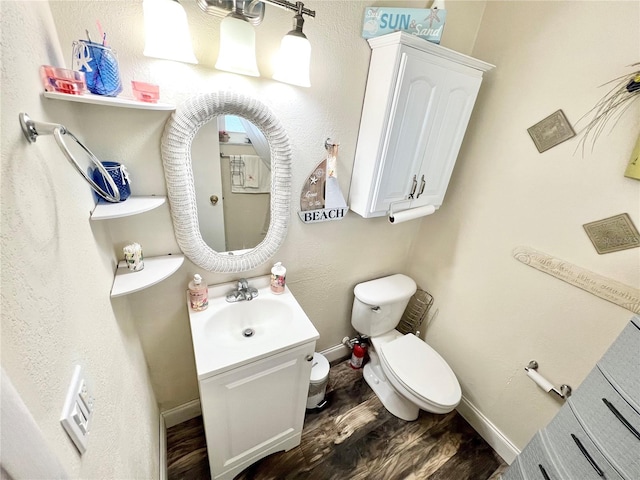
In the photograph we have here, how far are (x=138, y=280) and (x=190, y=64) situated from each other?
74 centimetres

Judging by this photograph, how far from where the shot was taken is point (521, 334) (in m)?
1.29

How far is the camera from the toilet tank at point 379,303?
156 centimetres

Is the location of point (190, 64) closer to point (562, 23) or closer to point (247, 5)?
point (247, 5)

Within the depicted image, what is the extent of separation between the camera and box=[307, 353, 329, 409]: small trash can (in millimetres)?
1451

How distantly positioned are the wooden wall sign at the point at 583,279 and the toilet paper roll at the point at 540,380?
1.50 ft

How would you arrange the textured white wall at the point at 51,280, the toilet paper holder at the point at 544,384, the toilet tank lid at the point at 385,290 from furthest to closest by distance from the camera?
the toilet tank lid at the point at 385,290 < the toilet paper holder at the point at 544,384 < the textured white wall at the point at 51,280

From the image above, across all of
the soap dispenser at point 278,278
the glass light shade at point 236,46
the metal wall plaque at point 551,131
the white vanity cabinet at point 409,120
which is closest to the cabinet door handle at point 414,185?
the white vanity cabinet at point 409,120

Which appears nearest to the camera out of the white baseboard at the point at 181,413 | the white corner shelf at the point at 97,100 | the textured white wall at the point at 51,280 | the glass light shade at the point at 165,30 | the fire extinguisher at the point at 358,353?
the textured white wall at the point at 51,280

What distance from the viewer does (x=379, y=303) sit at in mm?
1527

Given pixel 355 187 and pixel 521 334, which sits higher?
pixel 355 187

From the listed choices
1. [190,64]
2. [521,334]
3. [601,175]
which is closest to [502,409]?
[521,334]

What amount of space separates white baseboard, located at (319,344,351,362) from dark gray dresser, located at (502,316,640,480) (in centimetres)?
112

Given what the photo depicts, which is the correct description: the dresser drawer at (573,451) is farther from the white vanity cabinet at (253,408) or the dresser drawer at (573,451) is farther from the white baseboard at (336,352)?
the white baseboard at (336,352)

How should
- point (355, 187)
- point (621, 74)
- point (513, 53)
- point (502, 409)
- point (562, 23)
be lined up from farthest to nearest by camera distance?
point (502, 409) < point (355, 187) < point (513, 53) < point (562, 23) < point (621, 74)
